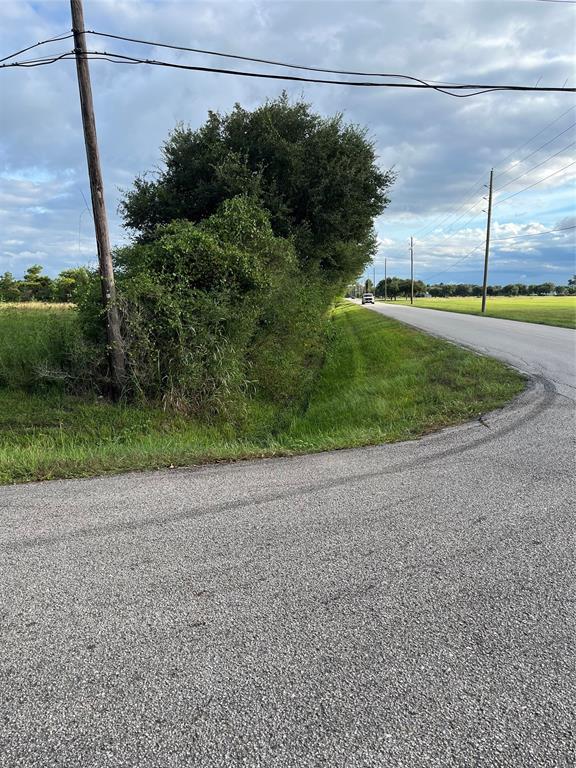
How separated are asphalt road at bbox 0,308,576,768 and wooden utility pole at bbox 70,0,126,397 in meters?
4.15

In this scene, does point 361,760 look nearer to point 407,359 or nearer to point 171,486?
point 171,486

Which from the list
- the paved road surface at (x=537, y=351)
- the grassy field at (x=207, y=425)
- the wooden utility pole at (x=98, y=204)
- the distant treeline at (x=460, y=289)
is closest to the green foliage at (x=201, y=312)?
the wooden utility pole at (x=98, y=204)

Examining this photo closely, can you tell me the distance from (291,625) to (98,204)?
7.57 meters

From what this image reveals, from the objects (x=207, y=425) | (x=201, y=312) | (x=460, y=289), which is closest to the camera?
(x=207, y=425)

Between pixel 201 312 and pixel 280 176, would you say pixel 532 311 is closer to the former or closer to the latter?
pixel 280 176

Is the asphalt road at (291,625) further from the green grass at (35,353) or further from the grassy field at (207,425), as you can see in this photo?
the green grass at (35,353)

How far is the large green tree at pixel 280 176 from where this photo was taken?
1580cm

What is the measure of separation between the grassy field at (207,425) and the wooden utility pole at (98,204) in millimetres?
894

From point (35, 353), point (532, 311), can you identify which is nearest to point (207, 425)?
point (35, 353)

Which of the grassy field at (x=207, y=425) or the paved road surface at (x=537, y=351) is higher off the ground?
the paved road surface at (x=537, y=351)

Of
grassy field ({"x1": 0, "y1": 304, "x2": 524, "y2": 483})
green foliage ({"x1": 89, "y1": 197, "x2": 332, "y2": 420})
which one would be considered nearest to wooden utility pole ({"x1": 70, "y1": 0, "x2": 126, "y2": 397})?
green foliage ({"x1": 89, "y1": 197, "x2": 332, "y2": 420})

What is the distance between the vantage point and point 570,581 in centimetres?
286

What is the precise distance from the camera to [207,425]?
869cm

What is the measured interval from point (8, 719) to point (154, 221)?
58.8 feet
